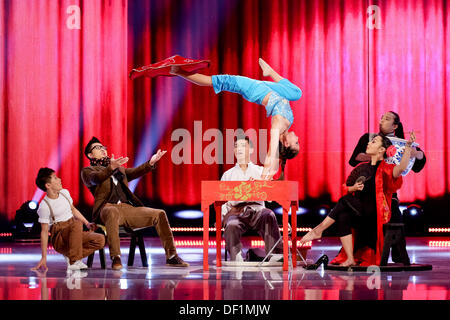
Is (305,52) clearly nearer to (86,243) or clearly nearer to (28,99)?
(28,99)

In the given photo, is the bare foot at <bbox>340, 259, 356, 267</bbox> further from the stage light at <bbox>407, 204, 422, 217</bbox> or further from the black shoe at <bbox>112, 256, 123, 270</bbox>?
the stage light at <bbox>407, 204, 422, 217</bbox>

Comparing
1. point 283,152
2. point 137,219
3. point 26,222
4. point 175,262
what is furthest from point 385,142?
point 26,222

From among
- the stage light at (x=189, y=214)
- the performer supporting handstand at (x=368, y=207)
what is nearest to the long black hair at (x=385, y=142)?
the performer supporting handstand at (x=368, y=207)

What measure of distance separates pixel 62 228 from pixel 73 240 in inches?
5.4

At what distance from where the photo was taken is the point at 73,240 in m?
5.20

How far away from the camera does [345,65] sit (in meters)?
9.70

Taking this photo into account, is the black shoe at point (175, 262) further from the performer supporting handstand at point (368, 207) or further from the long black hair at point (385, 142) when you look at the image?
the long black hair at point (385, 142)

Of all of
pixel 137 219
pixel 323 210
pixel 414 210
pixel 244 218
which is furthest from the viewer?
pixel 323 210

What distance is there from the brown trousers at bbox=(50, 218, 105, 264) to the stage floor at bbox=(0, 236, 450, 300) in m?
0.14

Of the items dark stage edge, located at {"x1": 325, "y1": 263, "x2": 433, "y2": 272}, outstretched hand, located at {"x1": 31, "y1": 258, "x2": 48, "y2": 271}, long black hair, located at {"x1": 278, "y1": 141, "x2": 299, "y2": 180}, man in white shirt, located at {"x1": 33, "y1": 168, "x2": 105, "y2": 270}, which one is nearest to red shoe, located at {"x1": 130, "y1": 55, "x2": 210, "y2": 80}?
long black hair, located at {"x1": 278, "y1": 141, "x2": 299, "y2": 180}

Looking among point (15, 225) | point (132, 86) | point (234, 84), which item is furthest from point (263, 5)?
point (234, 84)

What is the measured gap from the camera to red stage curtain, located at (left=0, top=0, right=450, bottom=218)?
9633 millimetres
